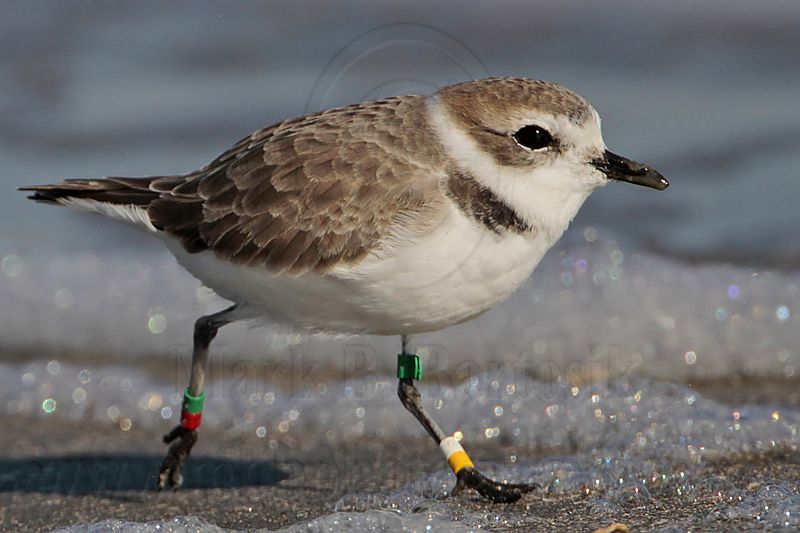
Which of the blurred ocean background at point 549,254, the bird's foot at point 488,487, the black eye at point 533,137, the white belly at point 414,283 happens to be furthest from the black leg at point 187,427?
the black eye at point 533,137

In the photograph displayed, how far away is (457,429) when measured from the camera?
19.7 ft

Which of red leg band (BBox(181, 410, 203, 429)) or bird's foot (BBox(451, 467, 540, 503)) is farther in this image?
red leg band (BBox(181, 410, 203, 429))

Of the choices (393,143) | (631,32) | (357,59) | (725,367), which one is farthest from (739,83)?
(393,143)

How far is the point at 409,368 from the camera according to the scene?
5.06 metres

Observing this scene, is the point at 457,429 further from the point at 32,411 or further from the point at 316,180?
the point at 32,411

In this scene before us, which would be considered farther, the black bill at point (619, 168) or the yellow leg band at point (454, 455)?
the yellow leg band at point (454, 455)

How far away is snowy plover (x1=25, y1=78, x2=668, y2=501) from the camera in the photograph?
4.37m

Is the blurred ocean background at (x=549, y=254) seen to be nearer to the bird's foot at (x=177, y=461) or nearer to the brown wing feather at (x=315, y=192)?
the bird's foot at (x=177, y=461)

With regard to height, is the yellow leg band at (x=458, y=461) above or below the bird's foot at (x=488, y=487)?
above

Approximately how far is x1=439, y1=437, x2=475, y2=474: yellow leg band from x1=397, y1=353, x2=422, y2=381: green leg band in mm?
345

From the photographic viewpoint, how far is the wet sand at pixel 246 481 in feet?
15.1

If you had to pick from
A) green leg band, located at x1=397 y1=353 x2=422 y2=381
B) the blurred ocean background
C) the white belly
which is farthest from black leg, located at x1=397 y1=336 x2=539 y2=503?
the blurred ocean background

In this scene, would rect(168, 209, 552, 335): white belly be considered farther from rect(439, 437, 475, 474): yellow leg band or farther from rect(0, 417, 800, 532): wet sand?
rect(0, 417, 800, 532): wet sand

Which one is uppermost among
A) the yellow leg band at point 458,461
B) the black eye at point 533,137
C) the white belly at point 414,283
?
the black eye at point 533,137
